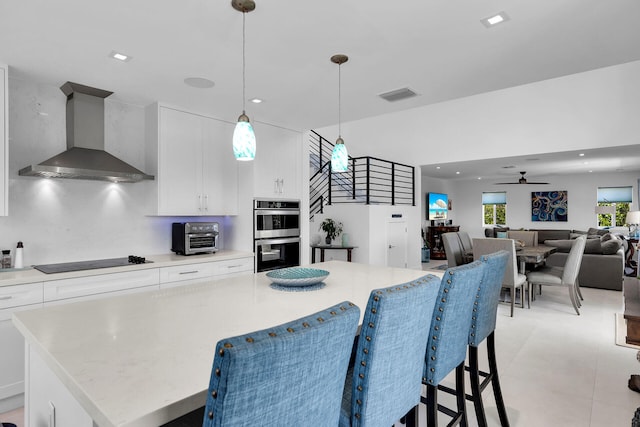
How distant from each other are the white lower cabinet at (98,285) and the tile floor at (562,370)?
80 centimetres

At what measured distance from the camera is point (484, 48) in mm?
2402

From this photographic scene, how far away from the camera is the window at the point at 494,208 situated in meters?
11.9

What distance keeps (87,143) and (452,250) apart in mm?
4880

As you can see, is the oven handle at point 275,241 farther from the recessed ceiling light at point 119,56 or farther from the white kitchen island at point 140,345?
the recessed ceiling light at point 119,56

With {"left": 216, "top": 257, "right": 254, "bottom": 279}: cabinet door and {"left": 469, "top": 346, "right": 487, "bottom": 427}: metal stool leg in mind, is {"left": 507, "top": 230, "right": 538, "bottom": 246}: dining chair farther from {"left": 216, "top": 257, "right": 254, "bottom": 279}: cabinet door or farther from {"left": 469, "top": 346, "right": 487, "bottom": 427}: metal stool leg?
{"left": 469, "top": 346, "right": 487, "bottom": 427}: metal stool leg

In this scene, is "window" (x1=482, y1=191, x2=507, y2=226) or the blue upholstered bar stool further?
"window" (x1=482, y1=191, x2=507, y2=226)

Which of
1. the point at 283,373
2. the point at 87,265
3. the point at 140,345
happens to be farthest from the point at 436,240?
the point at 283,373

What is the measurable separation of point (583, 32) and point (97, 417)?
296 cm

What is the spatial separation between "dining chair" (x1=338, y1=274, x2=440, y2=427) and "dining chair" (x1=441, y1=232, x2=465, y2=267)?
4481mm

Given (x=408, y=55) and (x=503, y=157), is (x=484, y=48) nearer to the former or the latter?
(x=408, y=55)

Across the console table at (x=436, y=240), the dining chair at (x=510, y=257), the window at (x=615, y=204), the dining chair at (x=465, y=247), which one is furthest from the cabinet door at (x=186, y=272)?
the window at (x=615, y=204)

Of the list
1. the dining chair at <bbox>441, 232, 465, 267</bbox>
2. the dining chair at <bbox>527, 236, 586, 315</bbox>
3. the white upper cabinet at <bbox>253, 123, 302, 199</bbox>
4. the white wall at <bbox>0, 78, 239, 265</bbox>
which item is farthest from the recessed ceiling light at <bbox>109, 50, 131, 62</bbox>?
the dining chair at <bbox>527, 236, 586, 315</bbox>

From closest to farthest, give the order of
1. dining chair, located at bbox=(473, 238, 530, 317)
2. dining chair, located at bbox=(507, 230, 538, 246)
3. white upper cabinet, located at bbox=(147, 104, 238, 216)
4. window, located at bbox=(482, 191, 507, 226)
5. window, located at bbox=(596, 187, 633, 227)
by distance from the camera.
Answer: white upper cabinet, located at bbox=(147, 104, 238, 216) < dining chair, located at bbox=(473, 238, 530, 317) < dining chair, located at bbox=(507, 230, 538, 246) < window, located at bbox=(596, 187, 633, 227) < window, located at bbox=(482, 191, 507, 226)

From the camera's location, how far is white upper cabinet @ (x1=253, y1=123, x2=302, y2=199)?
4156 mm
